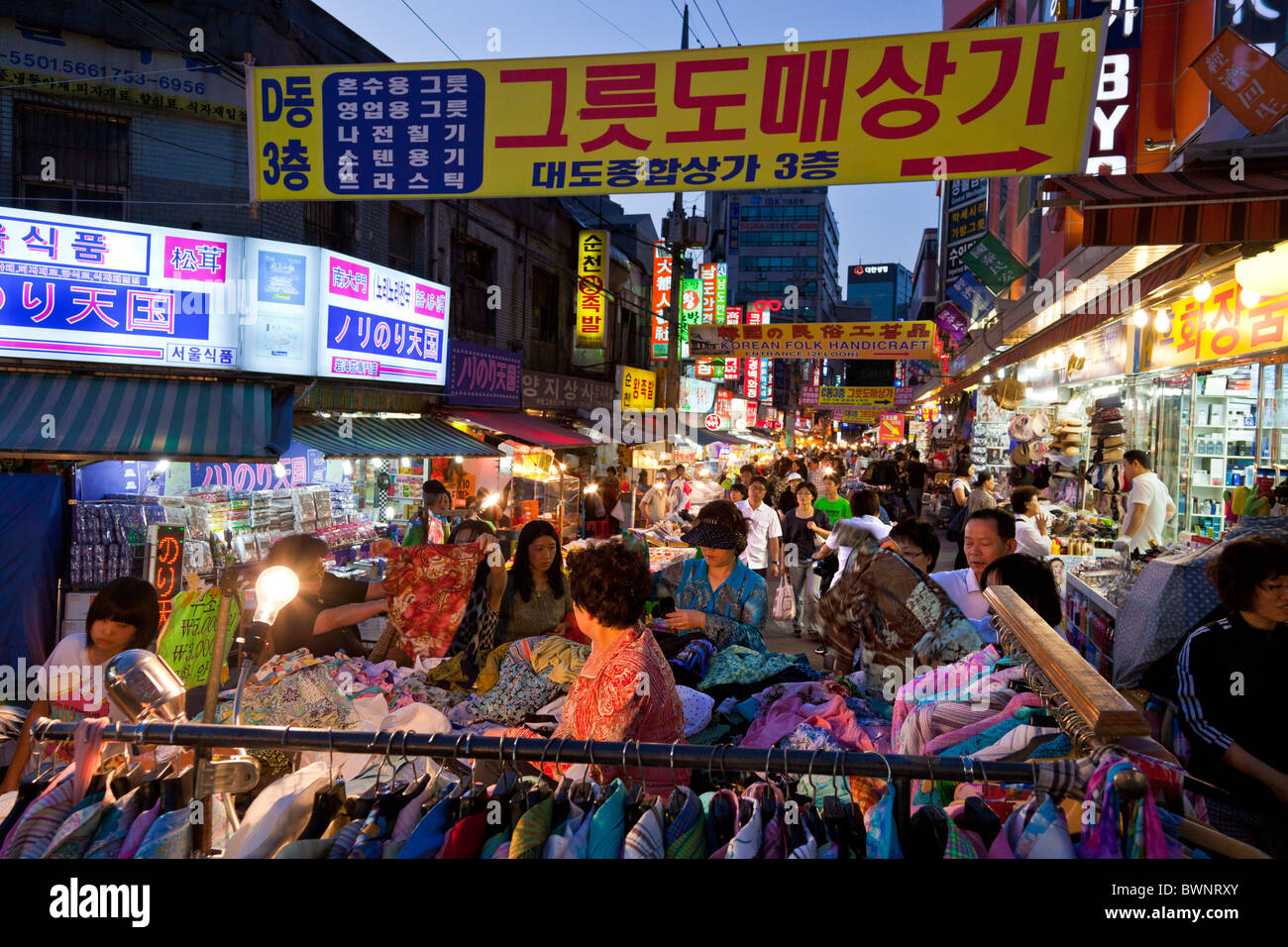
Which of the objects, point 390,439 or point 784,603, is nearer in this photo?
point 784,603

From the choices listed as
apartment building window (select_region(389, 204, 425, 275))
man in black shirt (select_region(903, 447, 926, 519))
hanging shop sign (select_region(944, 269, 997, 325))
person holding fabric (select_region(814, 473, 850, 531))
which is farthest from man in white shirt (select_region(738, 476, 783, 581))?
man in black shirt (select_region(903, 447, 926, 519))

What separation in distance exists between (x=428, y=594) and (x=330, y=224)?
9.58m

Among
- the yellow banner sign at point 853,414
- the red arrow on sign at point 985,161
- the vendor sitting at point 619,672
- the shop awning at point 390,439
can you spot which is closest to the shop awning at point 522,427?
the shop awning at point 390,439

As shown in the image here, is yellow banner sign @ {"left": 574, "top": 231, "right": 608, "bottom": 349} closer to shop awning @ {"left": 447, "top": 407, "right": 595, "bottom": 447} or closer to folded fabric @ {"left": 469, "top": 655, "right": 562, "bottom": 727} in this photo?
shop awning @ {"left": 447, "top": 407, "right": 595, "bottom": 447}

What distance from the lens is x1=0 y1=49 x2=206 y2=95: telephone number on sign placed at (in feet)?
31.2

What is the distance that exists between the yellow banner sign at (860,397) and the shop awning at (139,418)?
95.1 feet

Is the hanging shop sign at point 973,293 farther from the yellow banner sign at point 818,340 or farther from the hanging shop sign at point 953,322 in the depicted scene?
the hanging shop sign at point 953,322

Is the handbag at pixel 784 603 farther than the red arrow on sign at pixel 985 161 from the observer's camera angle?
Yes

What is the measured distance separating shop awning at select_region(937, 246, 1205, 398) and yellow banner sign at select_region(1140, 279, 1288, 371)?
2.01ft

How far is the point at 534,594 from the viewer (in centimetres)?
551

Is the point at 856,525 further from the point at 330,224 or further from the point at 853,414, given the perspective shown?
the point at 853,414

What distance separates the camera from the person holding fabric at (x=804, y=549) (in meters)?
10.6

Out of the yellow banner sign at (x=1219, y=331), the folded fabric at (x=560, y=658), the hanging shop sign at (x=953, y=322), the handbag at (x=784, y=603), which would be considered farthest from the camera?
the hanging shop sign at (x=953, y=322)

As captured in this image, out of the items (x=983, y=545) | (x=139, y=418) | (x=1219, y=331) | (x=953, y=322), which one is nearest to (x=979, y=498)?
(x=1219, y=331)
